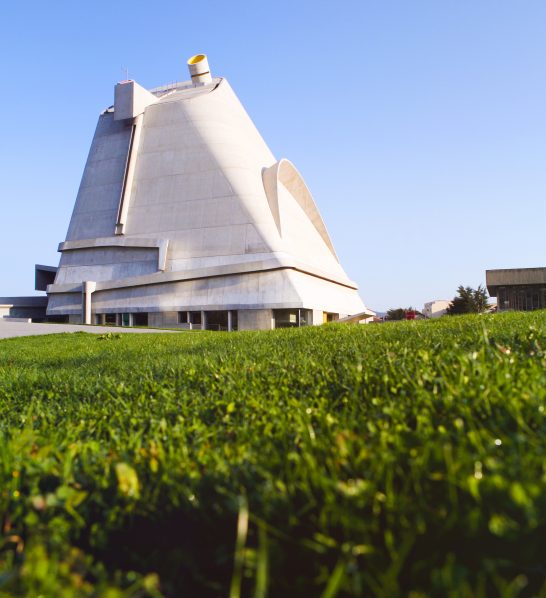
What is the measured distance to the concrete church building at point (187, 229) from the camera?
3594 cm

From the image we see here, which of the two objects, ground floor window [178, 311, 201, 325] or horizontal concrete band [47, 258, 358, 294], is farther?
ground floor window [178, 311, 201, 325]

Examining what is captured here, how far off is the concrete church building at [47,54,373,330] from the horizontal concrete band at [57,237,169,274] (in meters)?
0.09

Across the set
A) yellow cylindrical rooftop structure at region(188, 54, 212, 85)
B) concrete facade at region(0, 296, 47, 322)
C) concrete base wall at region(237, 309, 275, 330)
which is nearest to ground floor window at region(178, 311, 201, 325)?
concrete base wall at region(237, 309, 275, 330)

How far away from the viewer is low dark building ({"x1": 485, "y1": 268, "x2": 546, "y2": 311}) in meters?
36.5

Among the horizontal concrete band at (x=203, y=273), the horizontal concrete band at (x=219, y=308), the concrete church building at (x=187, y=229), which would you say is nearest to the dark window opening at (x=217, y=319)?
the concrete church building at (x=187, y=229)

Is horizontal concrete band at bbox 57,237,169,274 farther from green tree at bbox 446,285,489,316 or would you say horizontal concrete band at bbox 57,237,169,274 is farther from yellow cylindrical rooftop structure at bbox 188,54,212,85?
green tree at bbox 446,285,489,316

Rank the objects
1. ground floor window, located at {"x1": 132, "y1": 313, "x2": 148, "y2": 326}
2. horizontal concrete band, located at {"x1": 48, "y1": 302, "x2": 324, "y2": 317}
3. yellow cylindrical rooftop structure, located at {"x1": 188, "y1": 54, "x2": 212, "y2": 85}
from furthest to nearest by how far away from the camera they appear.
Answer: yellow cylindrical rooftop structure, located at {"x1": 188, "y1": 54, "x2": 212, "y2": 85}, ground floor window, located at {"x1": 132, "y1": 313, "x2": 148, "y2": 326}, horizontal concrete band, located at {"x1": 48, "y1": 302, "x2": 324, "y2": 317}

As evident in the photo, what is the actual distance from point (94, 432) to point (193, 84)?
153ft

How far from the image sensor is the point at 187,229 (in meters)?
38.0

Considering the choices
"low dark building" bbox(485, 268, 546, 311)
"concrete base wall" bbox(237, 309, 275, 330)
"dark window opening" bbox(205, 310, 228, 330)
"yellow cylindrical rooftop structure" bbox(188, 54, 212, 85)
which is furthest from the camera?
"yellow cylindrical rooftop structure" bbox(188, 54, 212, 85)

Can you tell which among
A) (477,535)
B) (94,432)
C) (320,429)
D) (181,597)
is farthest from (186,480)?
(94,432)

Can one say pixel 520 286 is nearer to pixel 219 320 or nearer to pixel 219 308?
pixel 219 308

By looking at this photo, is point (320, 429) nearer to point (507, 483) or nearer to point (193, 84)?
point (507, 483)

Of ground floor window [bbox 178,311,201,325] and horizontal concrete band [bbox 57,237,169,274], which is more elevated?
horizontal concrete band [bbox 57,237,169,274]
